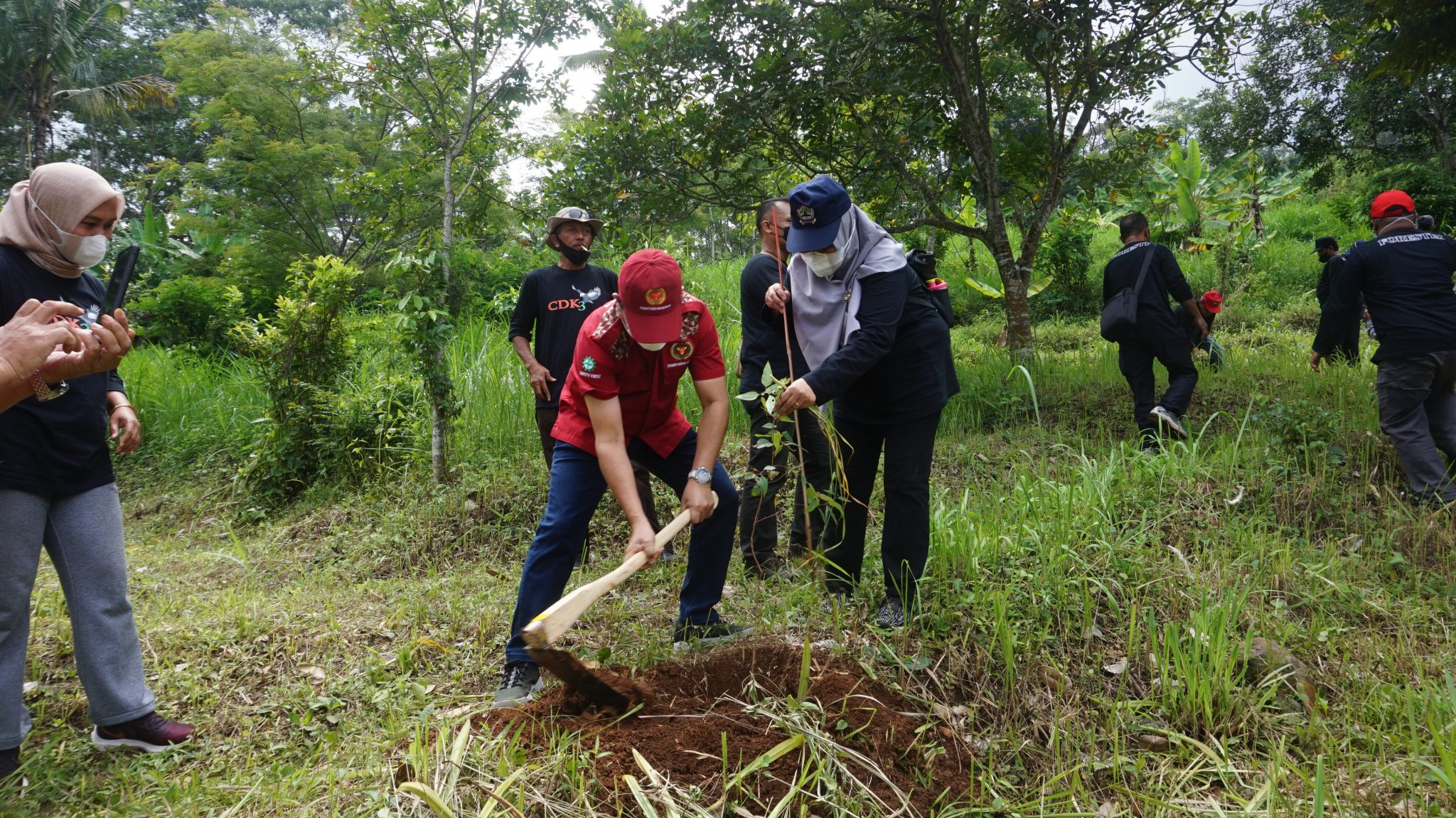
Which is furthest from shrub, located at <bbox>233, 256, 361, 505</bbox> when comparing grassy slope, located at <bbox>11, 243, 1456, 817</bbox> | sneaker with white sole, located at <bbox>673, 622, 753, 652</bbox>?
sneaker with white sole, located at <bbox>673, 622, 753, 652</bbox>

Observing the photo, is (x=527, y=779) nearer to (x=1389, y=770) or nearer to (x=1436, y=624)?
(x=1389, y=770)

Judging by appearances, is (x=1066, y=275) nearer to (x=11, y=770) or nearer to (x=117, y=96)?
(x=11, y=770)

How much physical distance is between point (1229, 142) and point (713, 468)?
57.6 ft

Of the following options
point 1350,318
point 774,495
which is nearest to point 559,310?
point 774,495

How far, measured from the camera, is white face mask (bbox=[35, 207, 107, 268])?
2.78 m

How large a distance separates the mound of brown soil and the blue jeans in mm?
370

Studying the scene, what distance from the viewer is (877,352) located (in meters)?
3.15

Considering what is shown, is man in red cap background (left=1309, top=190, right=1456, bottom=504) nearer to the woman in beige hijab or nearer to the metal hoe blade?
the metal hoe blade

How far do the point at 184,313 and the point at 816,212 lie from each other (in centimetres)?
1207

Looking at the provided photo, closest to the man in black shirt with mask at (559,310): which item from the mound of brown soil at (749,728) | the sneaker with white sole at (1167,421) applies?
the mound of brown soil at (749,728)

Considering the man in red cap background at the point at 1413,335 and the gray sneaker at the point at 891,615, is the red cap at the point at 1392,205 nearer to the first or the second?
the man in red cap background at the point at 1413,335

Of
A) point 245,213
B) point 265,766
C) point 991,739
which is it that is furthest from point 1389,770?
point 245,213

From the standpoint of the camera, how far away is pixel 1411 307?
15.9 feet

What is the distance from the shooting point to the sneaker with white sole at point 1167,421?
5492 mm
